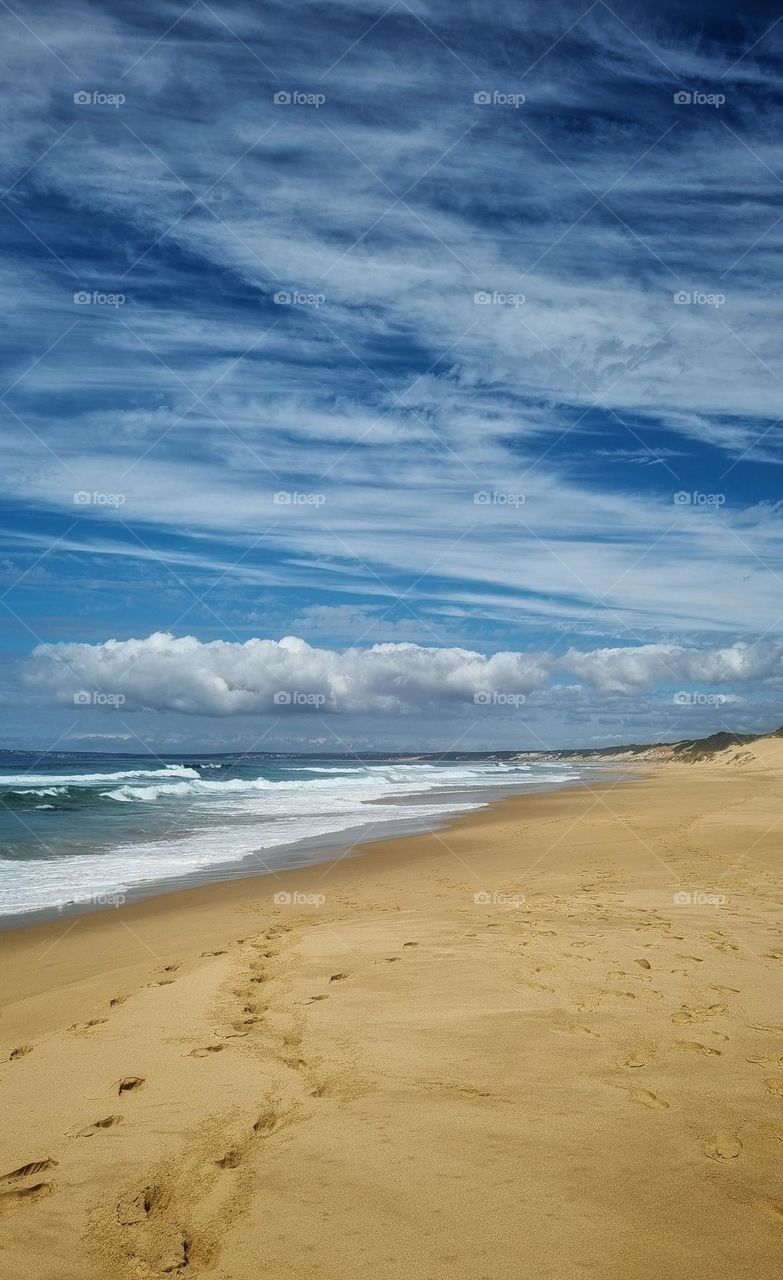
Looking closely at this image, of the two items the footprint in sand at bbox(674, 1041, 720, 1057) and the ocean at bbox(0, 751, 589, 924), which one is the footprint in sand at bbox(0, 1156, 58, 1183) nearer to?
the footprint in sand at bbox(674, 1041, 720, 1057)

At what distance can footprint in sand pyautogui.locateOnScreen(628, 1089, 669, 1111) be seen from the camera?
3.95m

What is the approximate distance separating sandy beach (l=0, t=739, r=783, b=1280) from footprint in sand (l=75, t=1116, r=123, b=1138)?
2 centimetres

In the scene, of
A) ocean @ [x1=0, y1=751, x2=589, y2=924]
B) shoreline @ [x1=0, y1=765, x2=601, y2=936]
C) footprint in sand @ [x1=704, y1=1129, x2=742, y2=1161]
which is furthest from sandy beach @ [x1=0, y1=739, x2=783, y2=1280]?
ocean @ [x1=0, y1=751, x2=589, y2=924]

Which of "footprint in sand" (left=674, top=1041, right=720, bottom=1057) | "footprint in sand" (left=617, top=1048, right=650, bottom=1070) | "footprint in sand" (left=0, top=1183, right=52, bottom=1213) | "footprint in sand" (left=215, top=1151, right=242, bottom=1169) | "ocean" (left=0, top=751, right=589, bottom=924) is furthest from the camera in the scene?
"ocean" (left=0, top=751, right=589, bottom=924)

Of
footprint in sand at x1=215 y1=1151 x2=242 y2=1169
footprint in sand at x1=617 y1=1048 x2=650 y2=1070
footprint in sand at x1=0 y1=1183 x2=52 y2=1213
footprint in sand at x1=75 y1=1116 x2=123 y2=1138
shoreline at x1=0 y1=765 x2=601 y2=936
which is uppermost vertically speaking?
footprint in sand at x1=0 y1=1183 x2=52 y2=1213

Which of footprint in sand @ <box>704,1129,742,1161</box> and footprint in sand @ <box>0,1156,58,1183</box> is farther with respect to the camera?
footprint in sand @ <box>0,1156,58,1183</box>

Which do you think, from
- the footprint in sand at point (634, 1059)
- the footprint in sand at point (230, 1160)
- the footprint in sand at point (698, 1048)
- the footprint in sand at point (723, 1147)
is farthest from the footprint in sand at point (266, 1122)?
the footprint in sand at point (698, 1048)

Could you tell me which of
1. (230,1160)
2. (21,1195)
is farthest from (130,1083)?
(230,1160)

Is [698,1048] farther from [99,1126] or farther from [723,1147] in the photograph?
[99,1126]

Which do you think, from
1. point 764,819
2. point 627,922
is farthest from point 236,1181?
point 764,819

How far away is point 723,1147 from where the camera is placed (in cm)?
354

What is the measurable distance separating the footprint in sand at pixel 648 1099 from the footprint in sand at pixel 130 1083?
2.94m

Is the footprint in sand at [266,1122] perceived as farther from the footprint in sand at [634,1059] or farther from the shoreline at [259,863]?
the shoreline at [259,863]

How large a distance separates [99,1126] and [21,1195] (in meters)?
0.61
